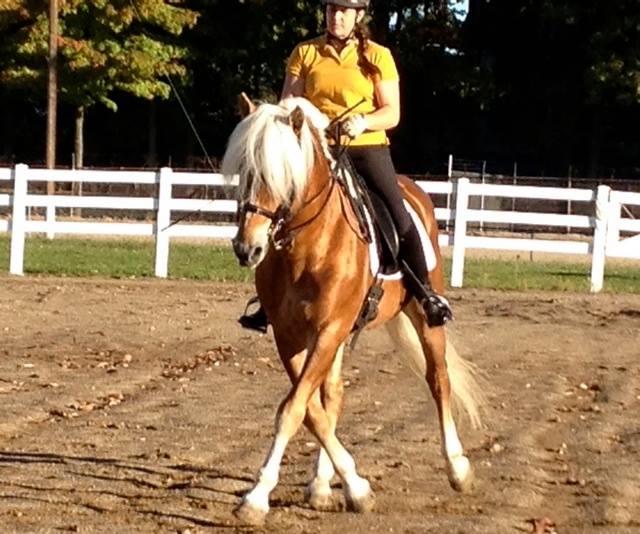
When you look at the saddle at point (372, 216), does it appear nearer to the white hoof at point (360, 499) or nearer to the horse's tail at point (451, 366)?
the horse's tail at point (451, 366)

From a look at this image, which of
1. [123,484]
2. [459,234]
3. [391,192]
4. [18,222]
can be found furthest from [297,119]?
[18,222]

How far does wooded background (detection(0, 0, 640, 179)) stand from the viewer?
55.2 m

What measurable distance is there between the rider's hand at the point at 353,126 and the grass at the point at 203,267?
46.2 ft

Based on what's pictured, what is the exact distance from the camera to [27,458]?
920cm

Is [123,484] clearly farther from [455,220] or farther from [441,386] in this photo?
[455,220]

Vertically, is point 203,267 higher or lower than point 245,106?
lower

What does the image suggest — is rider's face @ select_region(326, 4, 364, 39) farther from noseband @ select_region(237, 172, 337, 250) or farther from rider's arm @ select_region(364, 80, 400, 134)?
noseband @ select_region(237, 172, 337, 250)

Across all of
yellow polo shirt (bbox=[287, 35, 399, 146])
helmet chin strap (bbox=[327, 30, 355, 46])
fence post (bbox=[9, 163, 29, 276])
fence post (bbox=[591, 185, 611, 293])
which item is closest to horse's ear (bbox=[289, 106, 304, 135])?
yellow polo shirt (bbox=[287, 35, 399, 146])

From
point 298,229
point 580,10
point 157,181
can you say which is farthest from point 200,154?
point 298,229

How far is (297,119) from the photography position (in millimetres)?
7531

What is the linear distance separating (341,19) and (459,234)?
1495 cm

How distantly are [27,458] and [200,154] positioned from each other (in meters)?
50.7

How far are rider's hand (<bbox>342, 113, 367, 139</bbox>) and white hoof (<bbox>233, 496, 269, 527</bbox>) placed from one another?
1975mm

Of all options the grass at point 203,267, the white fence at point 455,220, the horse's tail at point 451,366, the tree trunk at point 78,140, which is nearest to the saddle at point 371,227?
the horse's tail at point 451,366
